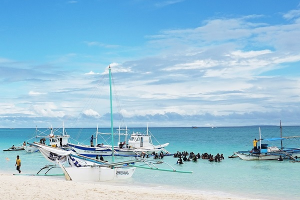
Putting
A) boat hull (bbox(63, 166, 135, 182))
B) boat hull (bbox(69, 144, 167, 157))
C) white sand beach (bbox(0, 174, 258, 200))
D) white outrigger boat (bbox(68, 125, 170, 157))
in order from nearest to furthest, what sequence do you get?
white sand beach (bbox(0, 174, 258, 200))
boat hull (bbox(63, 166, 135, 182))
boat hull (bbox(69, 144, 167, 157))
white outrigger boat (bbox(68, 125, 170, 157))

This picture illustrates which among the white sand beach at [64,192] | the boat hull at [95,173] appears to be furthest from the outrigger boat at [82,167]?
the white sand beach at [64,192]

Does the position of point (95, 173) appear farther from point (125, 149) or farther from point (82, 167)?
point (125, 149)

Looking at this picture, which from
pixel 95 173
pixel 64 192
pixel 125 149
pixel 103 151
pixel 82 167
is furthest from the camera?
pixel 125 149

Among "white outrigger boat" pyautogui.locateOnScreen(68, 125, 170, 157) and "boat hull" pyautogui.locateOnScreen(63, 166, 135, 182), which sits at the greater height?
"white outrigger boat" pyautogui.locateOnScreen(68, 125, 170, 157)

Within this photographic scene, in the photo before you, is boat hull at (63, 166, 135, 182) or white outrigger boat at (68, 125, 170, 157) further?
white outrigger boat at (68, 125, 170, 157)

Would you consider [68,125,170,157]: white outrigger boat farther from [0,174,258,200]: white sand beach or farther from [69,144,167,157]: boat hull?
[0,174,258,200]: white sand beach

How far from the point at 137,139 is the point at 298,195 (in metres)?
32.1

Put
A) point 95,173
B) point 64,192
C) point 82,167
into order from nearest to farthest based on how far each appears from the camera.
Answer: point 64,192 < point 82,167 < point 95,173

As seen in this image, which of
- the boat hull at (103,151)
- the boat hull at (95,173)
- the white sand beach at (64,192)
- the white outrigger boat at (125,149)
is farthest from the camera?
the white outrigger boat at (125,149)

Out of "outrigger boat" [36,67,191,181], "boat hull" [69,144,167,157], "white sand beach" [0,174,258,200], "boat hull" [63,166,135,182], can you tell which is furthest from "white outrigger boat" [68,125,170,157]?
"white sand beach" [0,174,258,200]

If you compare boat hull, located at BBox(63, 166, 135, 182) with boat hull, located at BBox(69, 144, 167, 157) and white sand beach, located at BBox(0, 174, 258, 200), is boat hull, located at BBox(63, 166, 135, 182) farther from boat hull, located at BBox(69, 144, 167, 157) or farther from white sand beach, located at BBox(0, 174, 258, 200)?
boat hull, located at BBox(69, 144, 167, 157)

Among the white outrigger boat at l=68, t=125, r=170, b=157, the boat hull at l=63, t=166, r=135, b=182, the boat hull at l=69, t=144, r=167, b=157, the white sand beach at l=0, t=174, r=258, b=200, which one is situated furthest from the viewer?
the white outrigger boat at l=68, t=125, r=170, b=157

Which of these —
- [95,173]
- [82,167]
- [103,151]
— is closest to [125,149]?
[103,151]

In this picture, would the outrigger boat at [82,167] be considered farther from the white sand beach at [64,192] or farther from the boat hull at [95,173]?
the white sand beach at [64,192]
